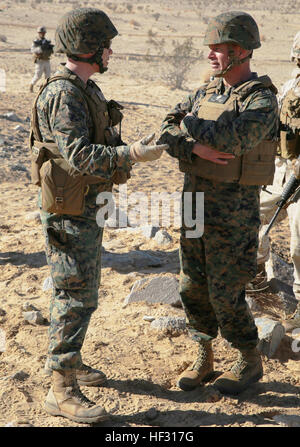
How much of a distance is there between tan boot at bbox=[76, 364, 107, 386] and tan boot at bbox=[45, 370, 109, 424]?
1.02 ft

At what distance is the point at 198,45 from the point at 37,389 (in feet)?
77.7

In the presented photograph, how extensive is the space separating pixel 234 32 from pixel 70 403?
7.06 ft

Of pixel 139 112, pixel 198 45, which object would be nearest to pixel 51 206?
pixel 139 112

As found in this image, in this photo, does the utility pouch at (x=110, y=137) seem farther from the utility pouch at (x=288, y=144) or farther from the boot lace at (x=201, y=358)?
the utility pouch at (x=288, y=144)

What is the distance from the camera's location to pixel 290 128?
454 centimetres

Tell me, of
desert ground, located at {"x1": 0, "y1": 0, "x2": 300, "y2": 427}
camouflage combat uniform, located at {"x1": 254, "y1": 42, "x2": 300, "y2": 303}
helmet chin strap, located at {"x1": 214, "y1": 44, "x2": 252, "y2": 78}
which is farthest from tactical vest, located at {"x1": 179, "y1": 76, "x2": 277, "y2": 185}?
desert ground, located at {"x1": 0, "y1": 0, "x2": 300, "y2": 427}

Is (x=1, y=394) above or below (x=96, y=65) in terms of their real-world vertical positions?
below

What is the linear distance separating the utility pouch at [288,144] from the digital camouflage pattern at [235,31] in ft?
4.56

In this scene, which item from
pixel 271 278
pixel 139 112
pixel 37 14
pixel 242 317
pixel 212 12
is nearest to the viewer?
pixel 242 317

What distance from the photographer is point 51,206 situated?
3.17 m

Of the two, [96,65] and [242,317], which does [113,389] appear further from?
[96,65]

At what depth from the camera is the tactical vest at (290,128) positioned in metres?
4.55

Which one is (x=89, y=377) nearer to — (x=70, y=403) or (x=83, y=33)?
(x=70, y=403)

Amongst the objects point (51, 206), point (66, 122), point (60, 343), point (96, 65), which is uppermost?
point (96, 65)
